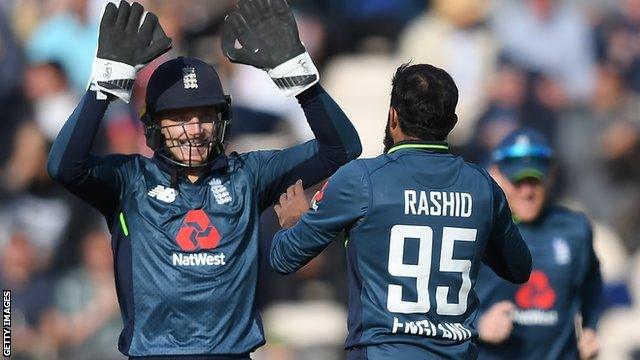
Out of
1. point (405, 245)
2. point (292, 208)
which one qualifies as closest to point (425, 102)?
point (405, 245)

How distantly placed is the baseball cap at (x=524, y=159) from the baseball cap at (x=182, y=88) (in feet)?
7.27

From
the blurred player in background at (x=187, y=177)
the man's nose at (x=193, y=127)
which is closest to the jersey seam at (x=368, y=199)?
the blurred player in background at (x=187, y=177)

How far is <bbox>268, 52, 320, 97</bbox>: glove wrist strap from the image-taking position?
4984mm

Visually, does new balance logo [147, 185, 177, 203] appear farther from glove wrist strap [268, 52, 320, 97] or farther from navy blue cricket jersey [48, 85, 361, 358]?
glove wrist strap [268, 52, 320, 97]

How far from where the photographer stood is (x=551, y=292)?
669 centimetres

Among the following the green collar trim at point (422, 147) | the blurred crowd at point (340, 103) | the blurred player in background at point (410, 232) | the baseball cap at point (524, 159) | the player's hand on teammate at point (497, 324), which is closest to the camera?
the blurred player in background at point (410, 232)

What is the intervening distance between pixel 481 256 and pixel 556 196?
17.9ft

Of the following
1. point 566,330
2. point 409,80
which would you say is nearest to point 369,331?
point 409,80

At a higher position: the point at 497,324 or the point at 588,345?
the point at 497,324

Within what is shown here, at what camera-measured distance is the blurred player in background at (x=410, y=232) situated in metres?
4.59

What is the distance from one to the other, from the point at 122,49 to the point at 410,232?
1277mm

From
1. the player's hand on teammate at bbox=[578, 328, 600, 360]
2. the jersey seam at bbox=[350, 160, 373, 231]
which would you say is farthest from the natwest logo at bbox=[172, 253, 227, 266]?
the player's hand on teammate at bbox=[578, 328, 600, 360]

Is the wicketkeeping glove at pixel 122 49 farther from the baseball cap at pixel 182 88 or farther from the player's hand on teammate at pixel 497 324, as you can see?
the player's hand on teammate at pixel 497 324

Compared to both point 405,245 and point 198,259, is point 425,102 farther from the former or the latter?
point 198,259
